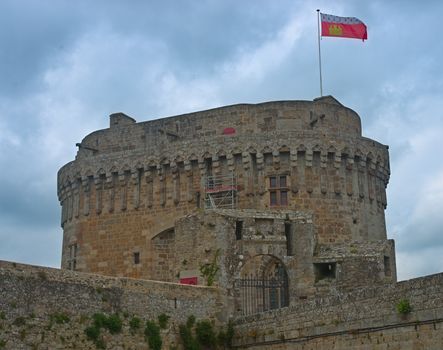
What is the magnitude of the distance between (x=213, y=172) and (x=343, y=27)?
9.35 m

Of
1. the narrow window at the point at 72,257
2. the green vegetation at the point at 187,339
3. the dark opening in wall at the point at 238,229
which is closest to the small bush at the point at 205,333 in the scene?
the green vegetation at the point at 187,339

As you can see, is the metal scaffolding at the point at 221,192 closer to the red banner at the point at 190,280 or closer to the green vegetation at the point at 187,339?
the red banner at the point at 190,280

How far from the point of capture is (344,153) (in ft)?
103

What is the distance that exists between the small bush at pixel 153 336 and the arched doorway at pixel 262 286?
3.67 m

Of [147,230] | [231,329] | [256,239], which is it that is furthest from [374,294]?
[147,230]

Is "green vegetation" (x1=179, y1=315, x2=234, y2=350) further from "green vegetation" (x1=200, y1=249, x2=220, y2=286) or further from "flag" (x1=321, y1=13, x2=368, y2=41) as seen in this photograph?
"flag" (x1=321, y1=13, x2=368, y2=41)

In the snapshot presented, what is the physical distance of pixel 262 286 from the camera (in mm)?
24625

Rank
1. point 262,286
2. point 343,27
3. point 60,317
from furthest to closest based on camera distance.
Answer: point 343,27 → point 262,286 → point 60,317

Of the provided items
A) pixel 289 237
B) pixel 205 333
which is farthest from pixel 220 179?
pixel 205 333

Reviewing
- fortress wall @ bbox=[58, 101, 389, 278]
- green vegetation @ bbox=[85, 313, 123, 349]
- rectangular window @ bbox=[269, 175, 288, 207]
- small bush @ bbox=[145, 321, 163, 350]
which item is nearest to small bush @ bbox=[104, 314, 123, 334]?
green vegetation @ bbox=[85, 313, 123, 349]

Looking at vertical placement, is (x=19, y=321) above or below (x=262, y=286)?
below

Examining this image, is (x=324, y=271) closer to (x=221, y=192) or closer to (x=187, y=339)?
(x=187, y=339)

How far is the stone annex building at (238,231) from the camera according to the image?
739 inches

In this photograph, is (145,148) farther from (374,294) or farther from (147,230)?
(374,294)
